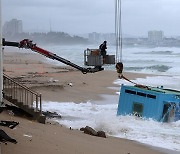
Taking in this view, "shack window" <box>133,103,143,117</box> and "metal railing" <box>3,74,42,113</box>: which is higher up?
→ "metal railing" <box>3,74,42,113</box>

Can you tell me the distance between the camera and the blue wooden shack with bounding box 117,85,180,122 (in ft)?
54.3

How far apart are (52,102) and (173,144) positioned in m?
9.80

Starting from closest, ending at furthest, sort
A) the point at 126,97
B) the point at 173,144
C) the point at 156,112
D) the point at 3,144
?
1. the point at 3,144
2. the point at 173,144
3. the point at 156,112
4. the point at 126,97

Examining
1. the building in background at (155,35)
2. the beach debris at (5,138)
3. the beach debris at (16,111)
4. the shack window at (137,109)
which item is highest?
the building in background at (155,35)

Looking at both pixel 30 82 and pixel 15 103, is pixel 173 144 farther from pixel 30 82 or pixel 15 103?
pixel 30 82

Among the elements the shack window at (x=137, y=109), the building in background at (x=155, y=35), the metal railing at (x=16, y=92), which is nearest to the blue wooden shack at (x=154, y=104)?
the shack window at (x=137, y=109)

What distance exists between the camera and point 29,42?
13969mm

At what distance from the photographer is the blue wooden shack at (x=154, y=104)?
1656 cm

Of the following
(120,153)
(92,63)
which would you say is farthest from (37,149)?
(92,63)

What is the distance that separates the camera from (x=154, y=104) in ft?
54.9

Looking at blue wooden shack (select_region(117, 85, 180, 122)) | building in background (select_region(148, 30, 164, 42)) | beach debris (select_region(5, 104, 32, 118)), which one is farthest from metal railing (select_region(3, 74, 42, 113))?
building in background (select_region(148, 30, 164, 42))

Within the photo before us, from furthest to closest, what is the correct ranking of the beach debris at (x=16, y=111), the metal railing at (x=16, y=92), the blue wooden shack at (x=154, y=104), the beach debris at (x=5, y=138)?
the blue wooden shack at (x=154, y=104), the beach debris at (x=16, y=111), the metal railing at (x=16, y=92), the beach debris at (x=5, y=138)

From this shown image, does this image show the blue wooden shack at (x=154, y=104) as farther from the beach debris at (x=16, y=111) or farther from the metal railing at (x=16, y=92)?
the beach debris at (x=16, y=111)

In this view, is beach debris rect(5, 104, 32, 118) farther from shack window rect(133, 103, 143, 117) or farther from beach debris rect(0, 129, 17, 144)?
shack window rect(133, 103, 143, 117)
